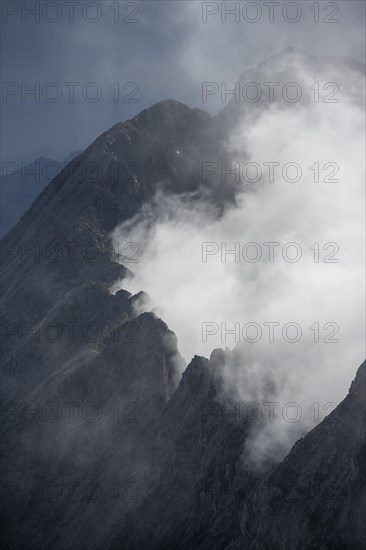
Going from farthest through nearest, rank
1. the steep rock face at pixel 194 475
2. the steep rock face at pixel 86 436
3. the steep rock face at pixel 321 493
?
1. the steep rock face at pixel 86 436
2. the steep rock face at pixel 194 475
3. the steep rock face at pixel 321 493

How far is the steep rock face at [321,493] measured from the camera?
5947 cm

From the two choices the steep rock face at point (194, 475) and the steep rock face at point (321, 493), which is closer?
the steep rock face at point (321, 493)

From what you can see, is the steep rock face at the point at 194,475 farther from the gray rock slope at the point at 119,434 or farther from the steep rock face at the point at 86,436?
the steep rock face at the point at 86,436

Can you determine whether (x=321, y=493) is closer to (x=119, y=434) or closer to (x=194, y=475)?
(x=194, y=475)

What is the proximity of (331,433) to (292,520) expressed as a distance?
11.1m

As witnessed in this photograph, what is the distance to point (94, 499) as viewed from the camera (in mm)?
87750

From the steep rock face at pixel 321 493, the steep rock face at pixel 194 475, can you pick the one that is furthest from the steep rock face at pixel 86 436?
the steep rock face at pixel 321 493

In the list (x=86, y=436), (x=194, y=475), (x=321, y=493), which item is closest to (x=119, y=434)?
(x=86, y=436)

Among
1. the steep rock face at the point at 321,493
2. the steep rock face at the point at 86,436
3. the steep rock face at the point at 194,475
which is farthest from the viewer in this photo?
the steep rock face at the point at 86,436

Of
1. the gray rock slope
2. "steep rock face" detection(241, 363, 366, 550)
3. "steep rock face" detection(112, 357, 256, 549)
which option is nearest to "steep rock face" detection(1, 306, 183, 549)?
the gray rock slope

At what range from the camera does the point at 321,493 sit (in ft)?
203

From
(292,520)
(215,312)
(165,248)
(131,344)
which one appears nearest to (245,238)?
(165,248)

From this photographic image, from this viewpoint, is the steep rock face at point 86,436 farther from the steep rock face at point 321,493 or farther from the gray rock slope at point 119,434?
the steep rock face at point 321,493

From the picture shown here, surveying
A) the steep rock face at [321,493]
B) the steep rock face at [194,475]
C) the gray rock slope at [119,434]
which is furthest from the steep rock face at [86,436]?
the steep rock face at [321,493]
